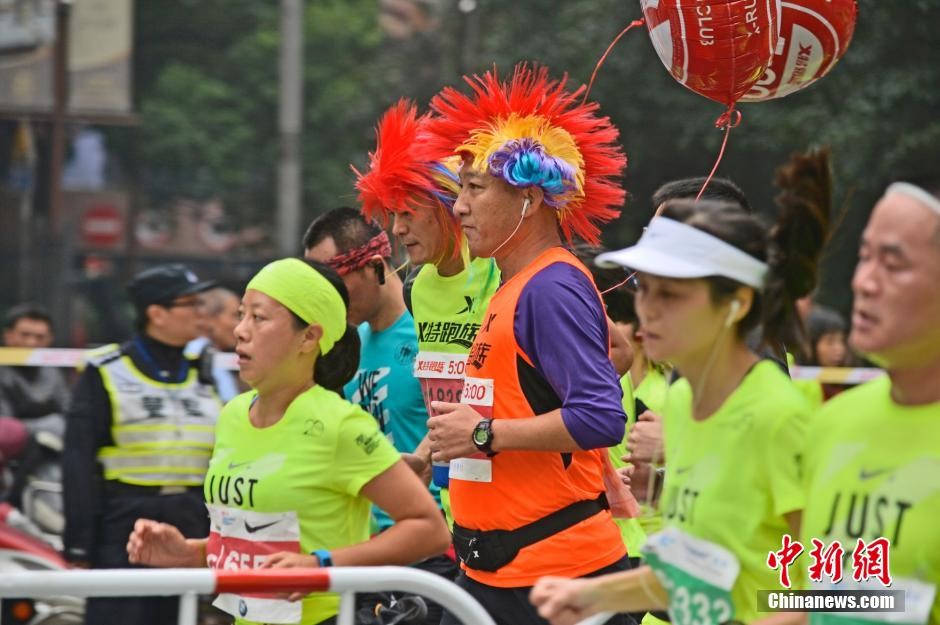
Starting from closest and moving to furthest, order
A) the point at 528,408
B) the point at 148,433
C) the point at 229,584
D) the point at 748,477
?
the point at 748,477
the point at 229,584
the point at 528,408
the point at 148,433

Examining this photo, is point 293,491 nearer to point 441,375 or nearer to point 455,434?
point 455,434

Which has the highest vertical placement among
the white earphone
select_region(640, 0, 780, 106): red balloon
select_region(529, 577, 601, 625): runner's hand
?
select_region(640, 0, 780, 106): red balloon

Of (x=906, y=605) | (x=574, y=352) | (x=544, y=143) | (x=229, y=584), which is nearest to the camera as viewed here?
(x=906, y=605)

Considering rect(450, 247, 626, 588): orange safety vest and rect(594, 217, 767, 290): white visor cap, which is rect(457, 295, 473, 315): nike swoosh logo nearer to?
rect(450, 247, 626, 588): orange safety vest

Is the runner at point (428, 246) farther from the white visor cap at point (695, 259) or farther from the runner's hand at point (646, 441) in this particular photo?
the white visor cap at point (695, 259)

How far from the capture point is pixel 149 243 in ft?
104

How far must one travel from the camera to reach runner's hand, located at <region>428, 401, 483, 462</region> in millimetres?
4301

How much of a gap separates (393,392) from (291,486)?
5.50 feet

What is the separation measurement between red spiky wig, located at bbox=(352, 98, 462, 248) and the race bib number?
1.58 feet

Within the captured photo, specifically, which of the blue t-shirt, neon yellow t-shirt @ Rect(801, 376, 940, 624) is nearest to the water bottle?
the blue t-shirt

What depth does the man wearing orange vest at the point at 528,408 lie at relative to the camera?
427 cm

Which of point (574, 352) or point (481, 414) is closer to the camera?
point (574, 352)

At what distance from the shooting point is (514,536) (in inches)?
172

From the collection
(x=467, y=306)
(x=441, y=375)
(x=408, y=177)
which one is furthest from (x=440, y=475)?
(x=408, y=177)
